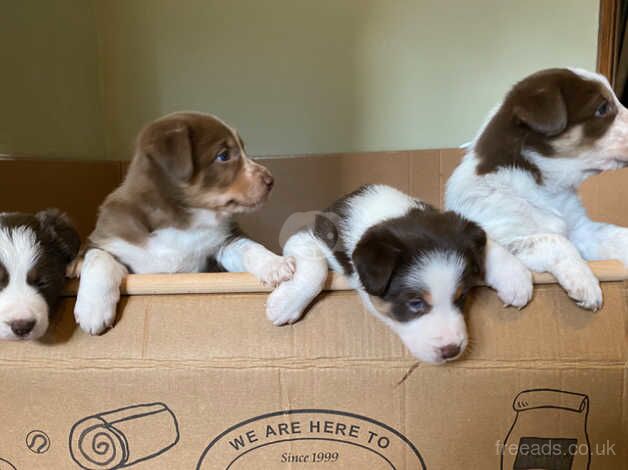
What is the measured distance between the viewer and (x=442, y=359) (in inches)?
55.2

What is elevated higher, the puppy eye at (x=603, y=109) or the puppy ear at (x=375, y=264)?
the puppy eye at (x=603, y=109)

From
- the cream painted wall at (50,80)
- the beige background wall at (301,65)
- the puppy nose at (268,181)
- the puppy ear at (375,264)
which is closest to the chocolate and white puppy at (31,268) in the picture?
the puppy nose at (268,181)

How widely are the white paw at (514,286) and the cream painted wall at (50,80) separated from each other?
2963 mm

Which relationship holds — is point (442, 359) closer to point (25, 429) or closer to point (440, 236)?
point (440, 236)

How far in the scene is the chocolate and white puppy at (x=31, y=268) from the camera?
1.50 metres

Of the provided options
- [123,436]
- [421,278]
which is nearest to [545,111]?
[421,278]

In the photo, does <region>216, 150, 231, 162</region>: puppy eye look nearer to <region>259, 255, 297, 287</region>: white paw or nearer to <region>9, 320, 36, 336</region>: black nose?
<region>259, 255, 297, 287</region>: white paw

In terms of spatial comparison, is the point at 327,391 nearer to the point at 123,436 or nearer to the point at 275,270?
the point at 275,270

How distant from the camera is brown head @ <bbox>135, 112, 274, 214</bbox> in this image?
1.85 meters

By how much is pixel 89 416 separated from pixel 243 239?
2.62 feet

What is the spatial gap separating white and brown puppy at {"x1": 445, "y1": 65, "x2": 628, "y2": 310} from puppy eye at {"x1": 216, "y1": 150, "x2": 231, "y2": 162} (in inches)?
34.0

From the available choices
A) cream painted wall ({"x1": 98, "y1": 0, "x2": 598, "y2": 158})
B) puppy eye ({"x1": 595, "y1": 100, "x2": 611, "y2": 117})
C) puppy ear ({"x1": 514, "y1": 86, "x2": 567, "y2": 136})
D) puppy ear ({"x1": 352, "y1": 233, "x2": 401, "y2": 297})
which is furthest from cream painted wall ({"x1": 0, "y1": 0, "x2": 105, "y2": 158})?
puppy eye ({"x1": 595, "y1": 100, "x2": 611, "y2": 117})

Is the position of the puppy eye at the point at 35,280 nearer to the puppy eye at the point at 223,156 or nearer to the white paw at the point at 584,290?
the puppy eye at the point at 223,156

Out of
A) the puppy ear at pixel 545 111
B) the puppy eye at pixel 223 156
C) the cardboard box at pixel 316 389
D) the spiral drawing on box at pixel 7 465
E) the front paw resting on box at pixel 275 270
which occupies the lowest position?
the spiral drawing on box at pixel 7 465
